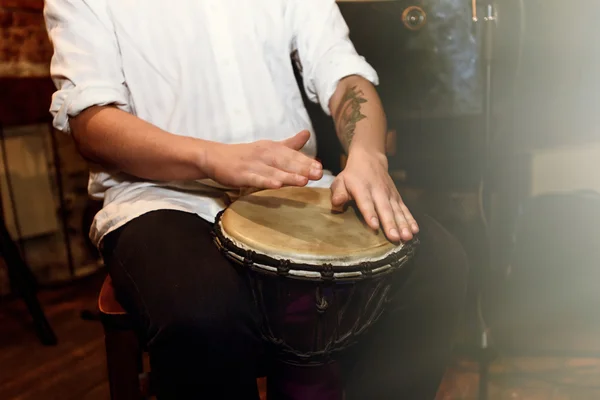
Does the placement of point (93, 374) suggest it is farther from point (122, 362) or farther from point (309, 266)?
point (309, 266)

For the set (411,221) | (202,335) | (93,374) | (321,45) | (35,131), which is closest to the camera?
(202,335)

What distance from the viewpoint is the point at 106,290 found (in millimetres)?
907

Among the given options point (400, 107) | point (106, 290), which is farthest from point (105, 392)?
point (400, 107)

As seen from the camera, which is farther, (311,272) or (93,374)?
(93,374)

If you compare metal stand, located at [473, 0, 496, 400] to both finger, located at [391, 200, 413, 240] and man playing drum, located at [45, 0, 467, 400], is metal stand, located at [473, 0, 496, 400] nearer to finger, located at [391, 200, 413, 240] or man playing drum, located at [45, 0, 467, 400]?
man playing drum, located at [45, 0, 467, 400]

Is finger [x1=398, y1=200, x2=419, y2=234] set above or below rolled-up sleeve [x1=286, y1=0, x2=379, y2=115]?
below

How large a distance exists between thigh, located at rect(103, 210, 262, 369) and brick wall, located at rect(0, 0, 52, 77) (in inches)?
46.5

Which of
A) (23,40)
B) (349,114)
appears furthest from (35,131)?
(349,114)

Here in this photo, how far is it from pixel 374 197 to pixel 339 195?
2.1 inches

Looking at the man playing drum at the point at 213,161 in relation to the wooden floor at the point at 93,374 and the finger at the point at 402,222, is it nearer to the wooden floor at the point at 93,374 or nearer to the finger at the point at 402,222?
the finger at the point at 402,222

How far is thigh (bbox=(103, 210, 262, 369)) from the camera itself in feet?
2.28

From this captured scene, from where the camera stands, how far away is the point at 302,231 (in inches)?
30.3

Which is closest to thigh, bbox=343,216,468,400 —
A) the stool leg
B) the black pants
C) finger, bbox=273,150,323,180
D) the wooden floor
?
the black pants

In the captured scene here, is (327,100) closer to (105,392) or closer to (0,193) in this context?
(105,392)
